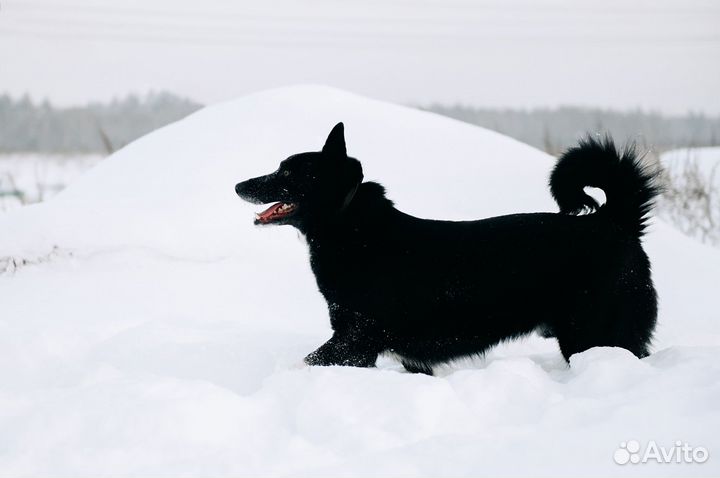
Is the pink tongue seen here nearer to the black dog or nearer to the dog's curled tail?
the black dog

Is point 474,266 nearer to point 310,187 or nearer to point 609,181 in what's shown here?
point 609,181

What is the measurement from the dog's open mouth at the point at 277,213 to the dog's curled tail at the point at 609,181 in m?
1.29

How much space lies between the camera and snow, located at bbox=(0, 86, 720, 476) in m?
2.05

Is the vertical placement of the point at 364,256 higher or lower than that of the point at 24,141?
higher

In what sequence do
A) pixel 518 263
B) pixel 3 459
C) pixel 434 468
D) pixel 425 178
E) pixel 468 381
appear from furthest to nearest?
pixel 425 178, pixel 518 263, pixel 468 381, pixel 3 459, pixel 434 468

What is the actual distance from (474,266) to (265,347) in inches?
50.2

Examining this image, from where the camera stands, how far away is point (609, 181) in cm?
326

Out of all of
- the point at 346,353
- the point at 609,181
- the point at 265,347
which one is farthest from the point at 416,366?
the point at 609,181

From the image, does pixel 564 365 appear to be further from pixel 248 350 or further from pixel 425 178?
pixel 425 178

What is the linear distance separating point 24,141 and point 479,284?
5354 centimetres

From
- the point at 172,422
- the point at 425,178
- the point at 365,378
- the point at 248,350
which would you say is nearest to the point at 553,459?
the point at 365,378

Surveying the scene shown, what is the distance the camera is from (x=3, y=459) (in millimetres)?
2088

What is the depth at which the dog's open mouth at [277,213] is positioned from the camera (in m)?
3.40

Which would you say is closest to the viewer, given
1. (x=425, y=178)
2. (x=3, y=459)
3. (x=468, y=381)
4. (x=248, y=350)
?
(x=3, y=459)
